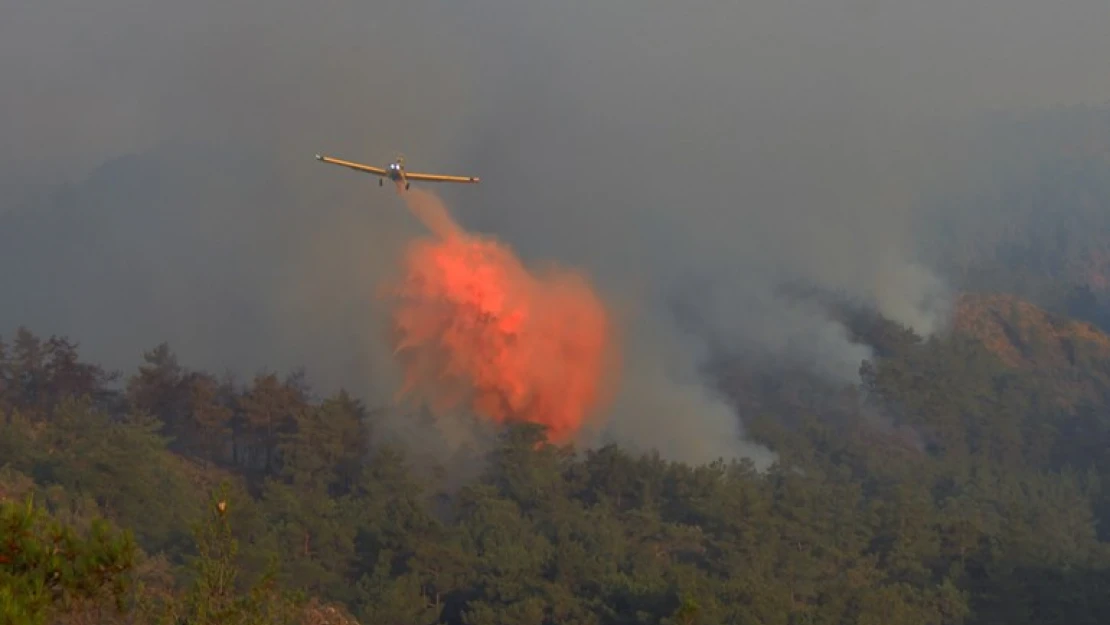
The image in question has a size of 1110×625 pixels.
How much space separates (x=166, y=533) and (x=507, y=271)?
1824 inches

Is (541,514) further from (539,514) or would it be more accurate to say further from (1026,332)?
(1026,332)

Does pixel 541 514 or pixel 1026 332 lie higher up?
pixel 1026 332

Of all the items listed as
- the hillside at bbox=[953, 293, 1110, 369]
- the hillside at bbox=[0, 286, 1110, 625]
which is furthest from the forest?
the hillside at bbox=[953, 293, 1110, 369]

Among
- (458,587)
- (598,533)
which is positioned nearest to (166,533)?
(458,587)

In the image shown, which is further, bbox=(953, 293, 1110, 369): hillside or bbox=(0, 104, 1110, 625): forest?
bbox=(953, 293, 1110, 369): hillside

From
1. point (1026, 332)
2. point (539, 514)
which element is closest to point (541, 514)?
point (539, 514)

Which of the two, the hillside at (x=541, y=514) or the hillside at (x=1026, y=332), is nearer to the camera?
the hillside at (x=541, y=514)

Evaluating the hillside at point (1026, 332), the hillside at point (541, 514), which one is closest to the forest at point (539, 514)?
the hillside at point (541, 514)

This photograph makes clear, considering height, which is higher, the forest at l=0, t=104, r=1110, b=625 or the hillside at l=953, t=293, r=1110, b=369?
the hillside at l=953, t=293, r=1110, b=369

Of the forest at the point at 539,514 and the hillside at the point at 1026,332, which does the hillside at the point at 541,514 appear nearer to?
the forest at the point at 539,514

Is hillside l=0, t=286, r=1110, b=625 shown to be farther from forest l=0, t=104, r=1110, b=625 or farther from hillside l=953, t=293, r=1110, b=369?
hillside l=953, t=293, r=1110, b=369

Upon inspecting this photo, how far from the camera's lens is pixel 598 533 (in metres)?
74.9

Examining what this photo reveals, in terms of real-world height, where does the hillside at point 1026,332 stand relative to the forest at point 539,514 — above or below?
above

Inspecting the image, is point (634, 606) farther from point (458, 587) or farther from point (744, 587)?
point (458, 587)
